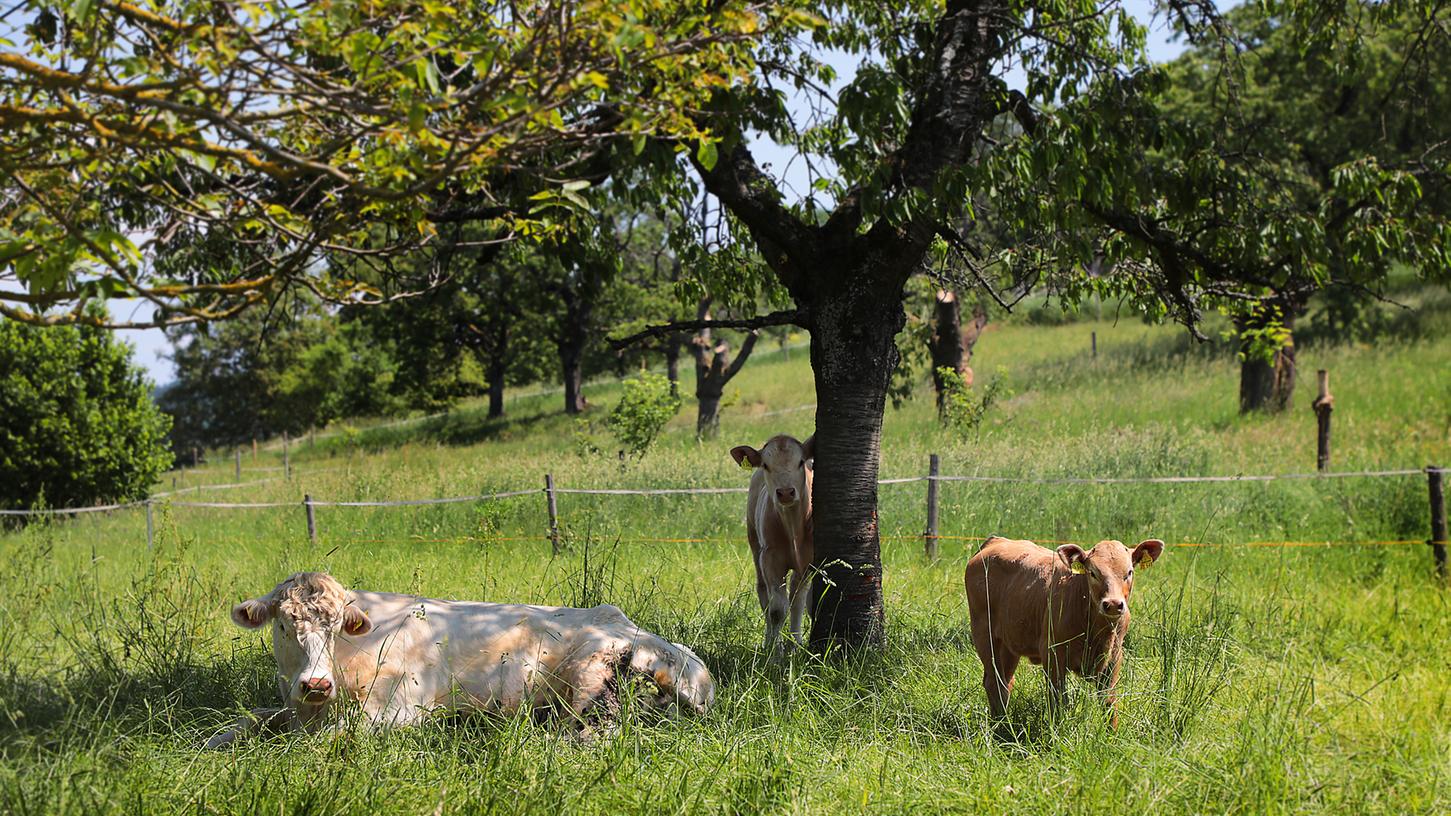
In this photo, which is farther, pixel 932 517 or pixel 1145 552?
pixel 932 517

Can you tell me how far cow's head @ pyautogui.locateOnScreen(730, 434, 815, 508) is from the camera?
290 inches

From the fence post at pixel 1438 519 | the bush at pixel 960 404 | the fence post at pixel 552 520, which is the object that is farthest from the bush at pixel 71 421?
the fence post at pixel 1438 519

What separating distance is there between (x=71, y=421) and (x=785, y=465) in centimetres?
1662

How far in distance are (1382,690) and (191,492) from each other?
23.8 m

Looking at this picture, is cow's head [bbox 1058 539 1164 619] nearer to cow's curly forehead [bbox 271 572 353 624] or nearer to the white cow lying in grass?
the white cow lying in grass

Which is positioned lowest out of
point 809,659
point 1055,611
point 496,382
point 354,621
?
point 809,659

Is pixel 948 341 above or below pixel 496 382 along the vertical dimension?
above

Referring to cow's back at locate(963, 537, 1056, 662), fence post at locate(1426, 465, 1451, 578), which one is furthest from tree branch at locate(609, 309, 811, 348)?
fence post at locate(1426, 465, 1451, 578)

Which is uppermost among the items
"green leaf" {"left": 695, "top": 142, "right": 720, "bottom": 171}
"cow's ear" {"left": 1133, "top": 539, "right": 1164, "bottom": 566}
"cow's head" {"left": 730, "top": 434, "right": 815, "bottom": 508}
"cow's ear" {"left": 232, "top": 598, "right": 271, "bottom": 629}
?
"green leaf" {"left": 695, "top": 142, "right": 720, "bottom": 171}

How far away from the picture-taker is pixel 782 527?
797cm

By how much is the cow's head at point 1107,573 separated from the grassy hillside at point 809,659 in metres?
0.51

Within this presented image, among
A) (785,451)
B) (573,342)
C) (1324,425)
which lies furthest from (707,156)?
(573,342)

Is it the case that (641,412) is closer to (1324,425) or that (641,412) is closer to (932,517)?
(932,517)

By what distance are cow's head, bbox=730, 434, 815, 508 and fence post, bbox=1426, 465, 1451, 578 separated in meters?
5.46
